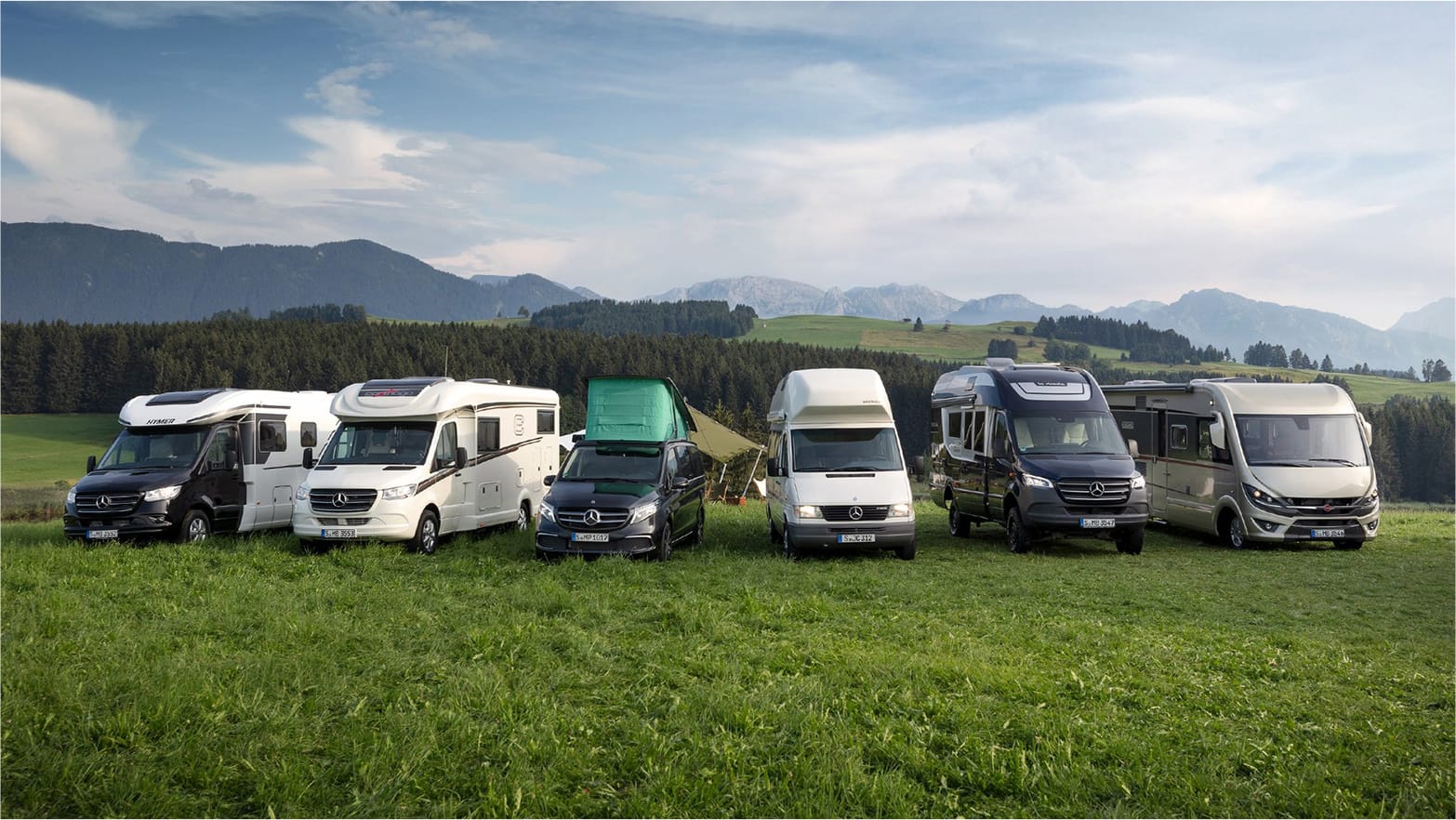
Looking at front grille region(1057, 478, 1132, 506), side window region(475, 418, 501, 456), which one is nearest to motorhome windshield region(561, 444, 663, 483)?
side window region(475, 418, 501, 456)

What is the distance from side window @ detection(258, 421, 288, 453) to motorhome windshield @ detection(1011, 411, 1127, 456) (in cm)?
1446

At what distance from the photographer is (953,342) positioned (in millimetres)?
157250

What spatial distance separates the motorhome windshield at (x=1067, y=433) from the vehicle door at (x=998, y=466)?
0.25 m

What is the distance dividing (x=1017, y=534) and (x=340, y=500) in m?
11.7

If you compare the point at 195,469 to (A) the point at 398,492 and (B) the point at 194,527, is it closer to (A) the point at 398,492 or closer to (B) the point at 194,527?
(B) the point at 194,527

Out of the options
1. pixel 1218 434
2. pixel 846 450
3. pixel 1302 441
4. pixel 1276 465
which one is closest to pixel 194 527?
pixel 846 450

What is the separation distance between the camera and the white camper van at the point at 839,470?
1460 centimetres

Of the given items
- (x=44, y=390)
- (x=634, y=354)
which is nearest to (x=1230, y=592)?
(x=634, y=354)

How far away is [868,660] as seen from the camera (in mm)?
7703

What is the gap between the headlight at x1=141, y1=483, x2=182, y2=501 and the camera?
1565cm

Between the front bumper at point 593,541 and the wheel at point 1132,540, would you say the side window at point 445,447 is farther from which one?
the wheel at point 1132,540

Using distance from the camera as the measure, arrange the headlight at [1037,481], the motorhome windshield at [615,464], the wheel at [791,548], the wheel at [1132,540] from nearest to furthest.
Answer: the wheel at [791,548]
the motorhome windshield at [615,464]
the headlight at [1037,481]
the wheel at [1132,540]

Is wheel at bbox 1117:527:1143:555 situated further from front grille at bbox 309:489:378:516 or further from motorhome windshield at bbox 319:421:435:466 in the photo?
front grille at bbox 309:489:378:516

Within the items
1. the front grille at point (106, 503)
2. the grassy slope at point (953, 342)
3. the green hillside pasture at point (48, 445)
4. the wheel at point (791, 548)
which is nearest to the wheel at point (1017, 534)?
the wheel at point (791, 548)
